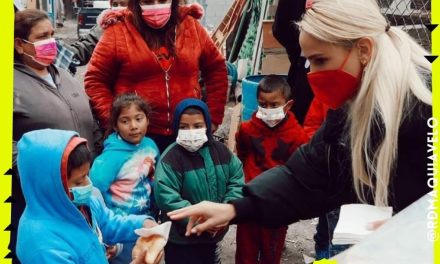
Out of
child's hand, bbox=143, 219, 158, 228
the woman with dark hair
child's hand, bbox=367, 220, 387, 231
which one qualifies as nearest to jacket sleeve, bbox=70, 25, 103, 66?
the woman with dark hair

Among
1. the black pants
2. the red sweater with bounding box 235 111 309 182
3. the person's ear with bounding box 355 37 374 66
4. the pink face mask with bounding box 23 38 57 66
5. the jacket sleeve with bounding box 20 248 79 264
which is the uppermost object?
the person's ear with bounding box 355 37 374 66

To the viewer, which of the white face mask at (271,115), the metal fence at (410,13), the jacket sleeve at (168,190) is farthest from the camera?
the metal fence at (410,13)

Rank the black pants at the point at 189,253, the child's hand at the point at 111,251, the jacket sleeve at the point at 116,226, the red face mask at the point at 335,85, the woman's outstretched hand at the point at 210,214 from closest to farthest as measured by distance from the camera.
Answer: the red face mask at the point at 335,85
the woman's outstretched hand at the point at 210,214
the jacket sleeve at the point at 116,226
the child's hand at the point at 111,251
the black pants at the point at 189,253

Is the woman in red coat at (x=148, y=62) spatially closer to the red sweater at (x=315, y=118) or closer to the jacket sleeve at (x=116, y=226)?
the red sweater at (x=315, y=118)

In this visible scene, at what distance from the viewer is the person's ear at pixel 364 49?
2053 mm

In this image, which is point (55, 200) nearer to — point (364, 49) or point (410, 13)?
point (364, 49)

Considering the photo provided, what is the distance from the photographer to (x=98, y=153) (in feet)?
12.2

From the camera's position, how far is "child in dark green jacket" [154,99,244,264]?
134 inches

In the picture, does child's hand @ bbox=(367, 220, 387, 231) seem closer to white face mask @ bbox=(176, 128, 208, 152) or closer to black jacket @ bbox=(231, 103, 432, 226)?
black jacket @ bbox=(231, 103, 432, 226)

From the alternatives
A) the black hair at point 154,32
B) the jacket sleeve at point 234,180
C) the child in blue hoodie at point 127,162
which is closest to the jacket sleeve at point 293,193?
the jacket sleeve at point 234,180

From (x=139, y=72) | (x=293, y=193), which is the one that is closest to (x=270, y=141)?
(x=139, y=72)

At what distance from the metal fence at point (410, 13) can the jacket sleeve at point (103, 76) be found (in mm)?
2611

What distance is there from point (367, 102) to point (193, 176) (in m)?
1.58

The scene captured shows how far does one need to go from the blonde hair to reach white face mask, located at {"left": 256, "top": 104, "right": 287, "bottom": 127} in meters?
1.70
